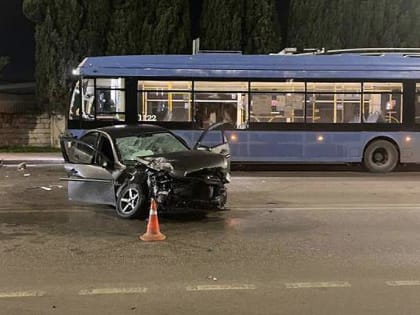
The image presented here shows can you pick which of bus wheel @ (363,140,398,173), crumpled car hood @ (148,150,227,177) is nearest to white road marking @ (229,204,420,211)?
crumpled car hood @ (148,150,227,177)

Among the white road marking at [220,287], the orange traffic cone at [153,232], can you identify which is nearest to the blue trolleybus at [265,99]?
the orange traffic cone at [153,232]

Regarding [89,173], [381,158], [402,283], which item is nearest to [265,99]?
[381,158]

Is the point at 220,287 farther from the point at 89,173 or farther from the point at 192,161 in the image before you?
the point at 89,173

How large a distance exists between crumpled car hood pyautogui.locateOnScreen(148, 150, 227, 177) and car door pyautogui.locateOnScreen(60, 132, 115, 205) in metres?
1.08

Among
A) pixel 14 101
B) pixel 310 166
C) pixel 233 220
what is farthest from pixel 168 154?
pixel 14 101

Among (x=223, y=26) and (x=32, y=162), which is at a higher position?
(x=223, y=26)

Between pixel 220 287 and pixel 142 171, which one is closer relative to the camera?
pixel 220 287

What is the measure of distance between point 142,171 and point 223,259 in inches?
121

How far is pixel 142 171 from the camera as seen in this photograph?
33.4 ft

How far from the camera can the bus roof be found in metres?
17.3

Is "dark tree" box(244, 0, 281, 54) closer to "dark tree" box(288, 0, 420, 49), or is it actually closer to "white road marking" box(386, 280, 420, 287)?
"dark tree" box(288, 0, 420, 49)

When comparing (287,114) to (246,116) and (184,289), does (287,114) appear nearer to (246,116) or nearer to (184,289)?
(246,116)

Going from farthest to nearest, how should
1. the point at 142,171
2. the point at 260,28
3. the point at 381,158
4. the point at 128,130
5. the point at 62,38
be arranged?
1. the point at 260,28
2. the point at 62,38
3. the point at 381,158
4. the point at 128,130
5. the point at 142,171

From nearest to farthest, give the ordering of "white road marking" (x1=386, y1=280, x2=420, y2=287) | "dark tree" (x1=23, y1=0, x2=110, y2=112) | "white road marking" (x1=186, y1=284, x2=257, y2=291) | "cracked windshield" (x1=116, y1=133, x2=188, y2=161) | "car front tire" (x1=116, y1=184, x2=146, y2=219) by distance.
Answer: "white road marking" (x1=186, y1=284, x2=257, y2=291)
"white road marking" (x1=386, y1=280, x2=420, y2=287)
"car front tire" (x1=116, y1=184, x2=146, y2=219)
"cracked windshield" (x1=116, y1=133, x2=188, y2=161)
"dark tree" (x1=23, y1=0, x2=110, y2=112)
